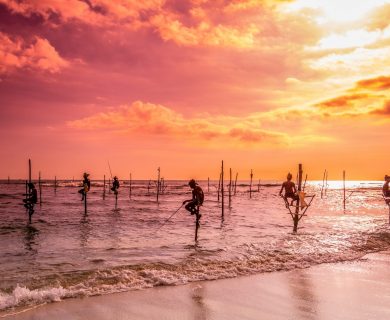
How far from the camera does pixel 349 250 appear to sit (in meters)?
15.4

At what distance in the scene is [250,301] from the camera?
26.9ft

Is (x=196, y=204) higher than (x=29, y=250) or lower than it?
higher

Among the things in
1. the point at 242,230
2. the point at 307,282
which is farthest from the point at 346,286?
the point at 242,230

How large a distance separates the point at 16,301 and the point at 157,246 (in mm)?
9096

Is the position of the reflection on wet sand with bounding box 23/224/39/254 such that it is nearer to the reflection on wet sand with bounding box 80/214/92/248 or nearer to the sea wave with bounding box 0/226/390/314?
the reflection on wet sand with bounding box 80/214/92/248

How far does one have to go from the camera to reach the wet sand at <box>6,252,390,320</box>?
7273 millimetres

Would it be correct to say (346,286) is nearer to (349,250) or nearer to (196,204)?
(349,250)

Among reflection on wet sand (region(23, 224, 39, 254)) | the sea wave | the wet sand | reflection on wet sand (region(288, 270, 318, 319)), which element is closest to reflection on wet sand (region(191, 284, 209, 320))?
the wet sand

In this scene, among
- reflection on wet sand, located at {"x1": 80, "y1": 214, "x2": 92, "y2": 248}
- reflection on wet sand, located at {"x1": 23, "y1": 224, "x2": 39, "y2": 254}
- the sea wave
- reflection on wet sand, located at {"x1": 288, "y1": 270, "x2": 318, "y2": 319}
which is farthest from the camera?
reflection on wet sand, located at {"x1": 80, "y1": 214, "x2": 92, "y2": 248}

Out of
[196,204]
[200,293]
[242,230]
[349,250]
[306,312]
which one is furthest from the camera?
[242,230]

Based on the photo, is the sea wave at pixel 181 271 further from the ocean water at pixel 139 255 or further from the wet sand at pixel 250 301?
the wet sand at pixel 250 301

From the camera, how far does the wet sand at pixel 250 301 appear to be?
23.9 feet

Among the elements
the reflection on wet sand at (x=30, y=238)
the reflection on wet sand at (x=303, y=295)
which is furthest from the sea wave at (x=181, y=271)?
the reflection on wet sand at (x=30, y=238)

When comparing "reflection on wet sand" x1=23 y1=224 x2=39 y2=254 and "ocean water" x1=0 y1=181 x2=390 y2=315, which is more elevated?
"ocean water" x1=0 y1=181 x2=390 y2=315
